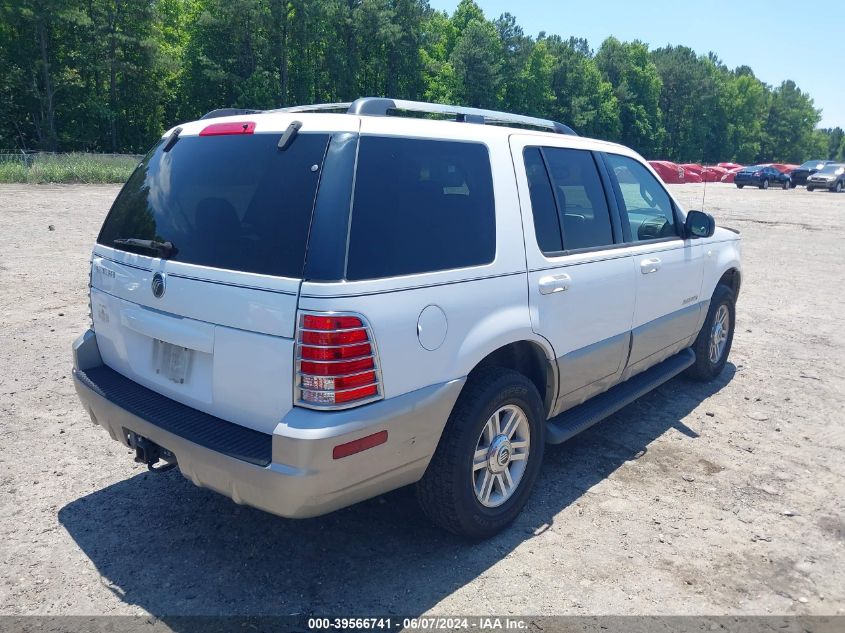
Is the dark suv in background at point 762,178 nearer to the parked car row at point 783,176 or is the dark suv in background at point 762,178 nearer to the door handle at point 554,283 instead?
the parked car row at point 783,176

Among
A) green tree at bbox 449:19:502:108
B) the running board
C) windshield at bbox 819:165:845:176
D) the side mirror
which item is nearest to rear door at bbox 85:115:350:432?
the running board

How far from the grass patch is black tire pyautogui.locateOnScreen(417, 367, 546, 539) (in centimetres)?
2561

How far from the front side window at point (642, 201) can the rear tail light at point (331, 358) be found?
264cm

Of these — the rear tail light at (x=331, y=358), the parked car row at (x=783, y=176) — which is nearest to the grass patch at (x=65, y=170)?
the rear tail light at (x=331, y=358)

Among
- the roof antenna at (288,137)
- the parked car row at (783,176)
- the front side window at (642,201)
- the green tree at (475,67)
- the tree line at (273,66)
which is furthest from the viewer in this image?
the green tree at (475,67)

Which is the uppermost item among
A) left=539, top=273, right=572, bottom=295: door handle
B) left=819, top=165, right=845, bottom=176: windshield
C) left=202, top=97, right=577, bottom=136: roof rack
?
left=819, top=165, right=845, bottom=176: windshield

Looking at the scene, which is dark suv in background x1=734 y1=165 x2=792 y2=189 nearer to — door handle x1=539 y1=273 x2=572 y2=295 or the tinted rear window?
the tinted rear window

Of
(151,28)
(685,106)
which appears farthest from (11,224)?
(685,106)

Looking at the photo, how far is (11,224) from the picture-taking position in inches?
549

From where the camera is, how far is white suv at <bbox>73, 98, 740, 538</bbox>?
8.52 feet

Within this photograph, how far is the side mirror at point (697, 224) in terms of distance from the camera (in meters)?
5.04

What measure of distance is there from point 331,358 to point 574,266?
1.82 meters

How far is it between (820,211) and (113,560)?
28.9 meters

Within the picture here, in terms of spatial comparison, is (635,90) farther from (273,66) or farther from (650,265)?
(650,265)
